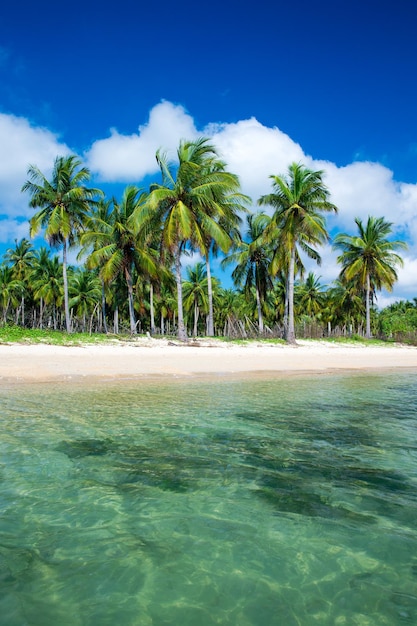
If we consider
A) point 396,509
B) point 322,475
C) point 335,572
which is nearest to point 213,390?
point 322,475

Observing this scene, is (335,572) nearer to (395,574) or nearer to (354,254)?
(395,574)

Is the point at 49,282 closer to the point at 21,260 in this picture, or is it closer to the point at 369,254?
the point at 21,260

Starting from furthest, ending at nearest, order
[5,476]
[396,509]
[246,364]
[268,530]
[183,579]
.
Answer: [246,364]
[5,476]
[396,509]
[268,530]
[183,579]

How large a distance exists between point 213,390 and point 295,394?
183 cm

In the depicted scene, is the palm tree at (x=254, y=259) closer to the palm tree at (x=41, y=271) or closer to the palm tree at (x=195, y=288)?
the palm tree at (x=195, y=288)

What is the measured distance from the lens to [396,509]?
3.21m

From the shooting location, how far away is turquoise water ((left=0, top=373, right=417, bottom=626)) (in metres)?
2.12

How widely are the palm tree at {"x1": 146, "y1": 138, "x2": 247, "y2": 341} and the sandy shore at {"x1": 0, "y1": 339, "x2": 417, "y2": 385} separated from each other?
4.24m

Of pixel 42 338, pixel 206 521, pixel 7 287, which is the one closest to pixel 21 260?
pixel 7 287

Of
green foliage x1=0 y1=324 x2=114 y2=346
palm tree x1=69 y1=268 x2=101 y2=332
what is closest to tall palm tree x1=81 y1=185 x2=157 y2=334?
green foliage x1=0 y1=324 x2=114 y2=346

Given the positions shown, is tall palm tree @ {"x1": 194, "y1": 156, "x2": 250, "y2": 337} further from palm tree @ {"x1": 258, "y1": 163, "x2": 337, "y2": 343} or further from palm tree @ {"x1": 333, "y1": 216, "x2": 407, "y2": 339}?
palm tree @ {"x1": 333, "y1": 216, "x2": 407, "y2": 339}

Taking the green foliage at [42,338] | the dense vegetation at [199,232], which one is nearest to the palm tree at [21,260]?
the dense vegetation at [199,232]

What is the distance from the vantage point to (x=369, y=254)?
3312 cm

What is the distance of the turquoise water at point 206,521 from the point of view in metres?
2.12
